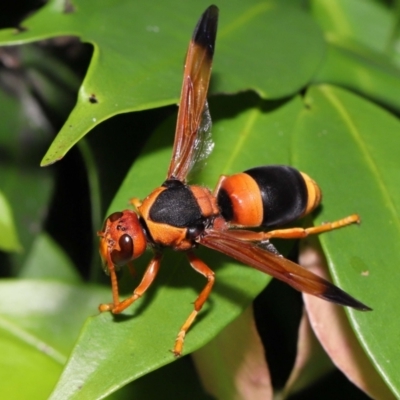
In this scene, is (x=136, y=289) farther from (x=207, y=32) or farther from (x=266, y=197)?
(x=207, y=32)

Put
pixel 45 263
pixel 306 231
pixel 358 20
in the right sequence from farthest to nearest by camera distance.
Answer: pixel 358 20 → pixel 45 263 → pixel 306 231

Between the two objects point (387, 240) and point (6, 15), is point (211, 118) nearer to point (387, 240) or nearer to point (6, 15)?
point (387, 240)

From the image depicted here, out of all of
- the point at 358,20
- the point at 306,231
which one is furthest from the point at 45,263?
the point at 358,20

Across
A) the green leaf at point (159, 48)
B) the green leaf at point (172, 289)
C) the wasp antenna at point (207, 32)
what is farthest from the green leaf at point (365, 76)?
the wasp antenna at point (207, 32)

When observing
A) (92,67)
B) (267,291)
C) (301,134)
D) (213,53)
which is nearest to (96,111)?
(92,67)

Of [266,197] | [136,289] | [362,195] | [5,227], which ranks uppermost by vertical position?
[362,195]

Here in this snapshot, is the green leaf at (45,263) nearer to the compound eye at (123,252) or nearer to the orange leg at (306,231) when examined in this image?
the compound eye at (123,252)

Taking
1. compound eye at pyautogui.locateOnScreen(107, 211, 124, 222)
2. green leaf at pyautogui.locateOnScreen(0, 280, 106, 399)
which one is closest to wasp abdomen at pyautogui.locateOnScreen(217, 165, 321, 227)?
compound eye at pyautogui.locateOnScreen(107, 211, 124, 222)
